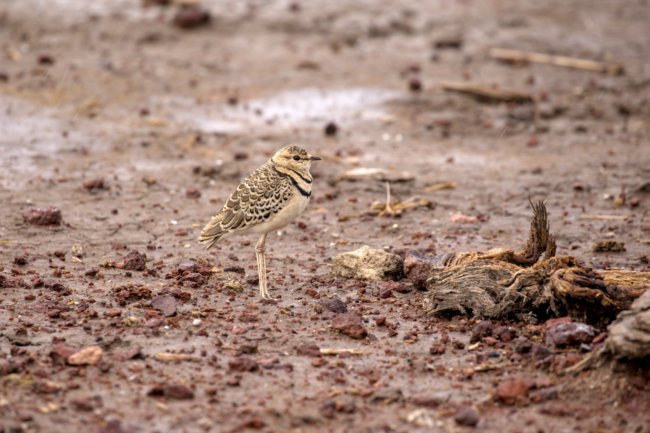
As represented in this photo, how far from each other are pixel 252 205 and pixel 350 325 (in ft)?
5.20

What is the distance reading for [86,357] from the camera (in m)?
6.86

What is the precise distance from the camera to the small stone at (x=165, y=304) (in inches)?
310

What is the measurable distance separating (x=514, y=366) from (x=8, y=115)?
29.3ft

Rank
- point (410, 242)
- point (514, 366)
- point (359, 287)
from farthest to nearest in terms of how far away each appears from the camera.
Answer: point (410, 242) < point (359, 287) < point (514, 366)

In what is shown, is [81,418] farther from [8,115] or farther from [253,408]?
[8,115]

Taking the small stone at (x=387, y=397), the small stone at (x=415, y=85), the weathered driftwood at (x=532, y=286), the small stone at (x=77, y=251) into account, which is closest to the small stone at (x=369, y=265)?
the weathered driftwood at (x=532, y=286)

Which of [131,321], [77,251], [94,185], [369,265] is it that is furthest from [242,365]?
[94,185]

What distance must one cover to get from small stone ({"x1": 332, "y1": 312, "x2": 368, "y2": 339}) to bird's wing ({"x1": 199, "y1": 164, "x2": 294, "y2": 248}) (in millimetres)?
1285

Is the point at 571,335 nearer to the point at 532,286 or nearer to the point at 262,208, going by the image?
the point at 532,286

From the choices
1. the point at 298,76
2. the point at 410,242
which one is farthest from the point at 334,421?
the point at 298,76

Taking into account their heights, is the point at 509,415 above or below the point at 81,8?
below

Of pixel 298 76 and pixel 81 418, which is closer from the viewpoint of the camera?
pixel 81 418

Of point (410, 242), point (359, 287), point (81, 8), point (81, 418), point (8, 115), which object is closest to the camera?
point (81, 418)

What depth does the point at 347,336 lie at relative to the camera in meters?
7.63
